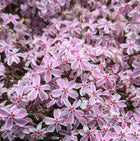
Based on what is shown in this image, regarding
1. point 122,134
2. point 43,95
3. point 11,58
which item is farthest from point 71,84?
point 11,58

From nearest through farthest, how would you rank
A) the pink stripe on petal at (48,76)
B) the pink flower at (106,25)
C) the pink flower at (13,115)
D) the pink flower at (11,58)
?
the pink flower at (13,115)
the pink stripe on petal at (48,76)
the pink flower at (11,58)
the pink flower at (106,25)

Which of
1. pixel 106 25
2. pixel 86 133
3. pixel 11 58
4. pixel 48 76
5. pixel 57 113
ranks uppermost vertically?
pixel 106 25

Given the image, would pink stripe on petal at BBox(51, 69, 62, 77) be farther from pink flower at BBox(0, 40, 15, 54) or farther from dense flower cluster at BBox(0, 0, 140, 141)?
pink flower at BBox(0, 40, 15, 54)

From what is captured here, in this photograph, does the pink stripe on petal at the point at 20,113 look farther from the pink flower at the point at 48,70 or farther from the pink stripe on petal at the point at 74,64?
the pink stripe on petal at the point at 74,64

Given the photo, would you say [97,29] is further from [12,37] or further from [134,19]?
[12,37]

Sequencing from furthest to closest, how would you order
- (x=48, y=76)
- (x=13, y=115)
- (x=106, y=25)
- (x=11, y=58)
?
(x=106, y=25), (x=11, y=58), (x=48, y=76), (x=13, y=115)

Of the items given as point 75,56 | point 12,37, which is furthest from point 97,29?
point 12,37

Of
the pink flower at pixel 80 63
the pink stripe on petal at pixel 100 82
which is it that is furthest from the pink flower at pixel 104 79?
the pink flower at pixel 80 63

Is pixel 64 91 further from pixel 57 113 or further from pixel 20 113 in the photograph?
pixel 20 113
